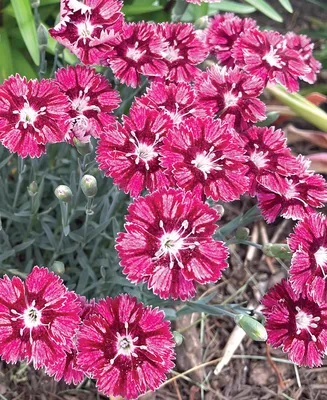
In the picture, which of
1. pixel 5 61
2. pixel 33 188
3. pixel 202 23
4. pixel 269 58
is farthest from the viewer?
pixel 5 61

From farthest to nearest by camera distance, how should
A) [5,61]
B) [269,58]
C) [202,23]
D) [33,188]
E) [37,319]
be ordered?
[5,61] < [202,23] < [269,58] < [33,188] < [37,319]

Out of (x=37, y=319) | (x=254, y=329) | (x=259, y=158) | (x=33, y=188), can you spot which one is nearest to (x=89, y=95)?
(x=33, y=188)

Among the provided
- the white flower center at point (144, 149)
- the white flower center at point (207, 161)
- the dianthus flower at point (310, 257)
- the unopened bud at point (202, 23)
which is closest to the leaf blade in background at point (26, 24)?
the unopened bud at point (202, 23)

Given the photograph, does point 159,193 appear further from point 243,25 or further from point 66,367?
point 243,25

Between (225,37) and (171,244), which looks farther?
(225,37)

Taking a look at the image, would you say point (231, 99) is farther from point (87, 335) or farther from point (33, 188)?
point (87, 335)

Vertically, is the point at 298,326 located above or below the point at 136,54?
below

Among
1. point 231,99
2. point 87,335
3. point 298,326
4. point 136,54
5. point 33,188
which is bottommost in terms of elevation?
point 298,326
